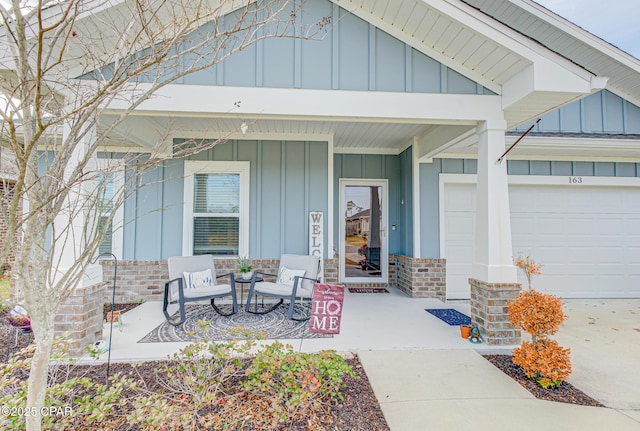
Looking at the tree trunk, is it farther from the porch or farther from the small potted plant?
the small potted plant

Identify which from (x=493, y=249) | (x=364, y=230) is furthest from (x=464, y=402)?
(x=364, y=230)

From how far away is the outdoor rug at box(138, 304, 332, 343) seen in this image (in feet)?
12.5

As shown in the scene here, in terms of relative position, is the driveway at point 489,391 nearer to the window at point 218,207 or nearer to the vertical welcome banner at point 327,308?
the vertical welcome banner at point 327,308

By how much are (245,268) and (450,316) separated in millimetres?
3283

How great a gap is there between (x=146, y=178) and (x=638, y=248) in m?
9.56

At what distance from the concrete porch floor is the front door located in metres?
1.59

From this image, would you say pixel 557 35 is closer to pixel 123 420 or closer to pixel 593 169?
pixel 593 169

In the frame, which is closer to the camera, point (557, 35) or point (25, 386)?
point (25, 386)

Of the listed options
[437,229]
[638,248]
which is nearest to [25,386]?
[437,229]

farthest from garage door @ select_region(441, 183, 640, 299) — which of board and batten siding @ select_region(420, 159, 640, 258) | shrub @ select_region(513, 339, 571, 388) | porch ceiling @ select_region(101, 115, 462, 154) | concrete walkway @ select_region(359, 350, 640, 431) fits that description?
concrete walkway @ select_region(359, 350, 640, 431)

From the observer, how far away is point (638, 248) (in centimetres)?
627

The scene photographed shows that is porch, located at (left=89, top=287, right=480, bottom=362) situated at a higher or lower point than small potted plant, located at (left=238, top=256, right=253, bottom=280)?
lower

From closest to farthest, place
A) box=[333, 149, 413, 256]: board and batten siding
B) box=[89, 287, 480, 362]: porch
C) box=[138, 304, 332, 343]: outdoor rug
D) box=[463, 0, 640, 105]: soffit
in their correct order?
box=[89, 287, 480, 362]: porch < box=[138, 304, 332, 343]: outdoor rug < box=[463, 0, 640, 105]: soffit < box=[333, 149, 413, 256]: board and batten siding

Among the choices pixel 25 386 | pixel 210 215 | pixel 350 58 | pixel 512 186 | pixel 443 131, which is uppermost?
pixel 350 58
